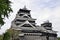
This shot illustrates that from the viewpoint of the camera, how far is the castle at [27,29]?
60.4 meters

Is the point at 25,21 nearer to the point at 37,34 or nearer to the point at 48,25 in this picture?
the point at 37,34

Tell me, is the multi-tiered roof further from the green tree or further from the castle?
the green tree

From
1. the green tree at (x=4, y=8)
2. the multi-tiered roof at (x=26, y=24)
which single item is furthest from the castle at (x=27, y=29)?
the green tree at (x=4, y=8)

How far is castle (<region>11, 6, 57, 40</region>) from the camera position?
60.4 m

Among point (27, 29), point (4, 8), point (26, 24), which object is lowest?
point (27, 29)

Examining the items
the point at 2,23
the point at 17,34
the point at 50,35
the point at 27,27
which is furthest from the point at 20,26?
the point at 2,23

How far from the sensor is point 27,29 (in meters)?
60.9

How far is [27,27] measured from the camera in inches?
2440

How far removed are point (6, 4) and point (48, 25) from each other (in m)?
61.1

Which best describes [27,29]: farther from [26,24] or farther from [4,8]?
[4,8]

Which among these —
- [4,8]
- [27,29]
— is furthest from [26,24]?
[4,8]

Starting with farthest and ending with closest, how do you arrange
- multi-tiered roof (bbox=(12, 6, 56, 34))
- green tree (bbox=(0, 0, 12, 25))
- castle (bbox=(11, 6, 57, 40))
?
multi-tiered roof (bbox=(12, 6, 56, 34)) → castle (bbox=(11, 6, 57, 40)) → green tree (bbox=(0, 0, 12, 25))

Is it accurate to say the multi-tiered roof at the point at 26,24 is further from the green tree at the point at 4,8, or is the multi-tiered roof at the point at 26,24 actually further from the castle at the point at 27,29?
the green tree at the point at 4,8

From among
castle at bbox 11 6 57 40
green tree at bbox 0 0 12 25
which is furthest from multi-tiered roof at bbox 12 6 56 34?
green tree at bbox 0 0 12 25
